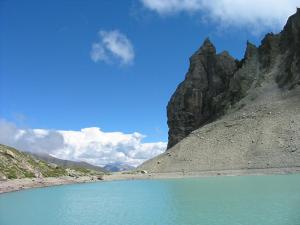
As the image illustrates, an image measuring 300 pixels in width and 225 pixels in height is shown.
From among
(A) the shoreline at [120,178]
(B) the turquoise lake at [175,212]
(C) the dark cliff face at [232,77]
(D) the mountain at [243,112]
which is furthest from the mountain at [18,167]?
(C) the dark cliff face at [232,77]

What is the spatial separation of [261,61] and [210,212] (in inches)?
5776

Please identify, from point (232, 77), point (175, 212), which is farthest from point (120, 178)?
point (175, 212)

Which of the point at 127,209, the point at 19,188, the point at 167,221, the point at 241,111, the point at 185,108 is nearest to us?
the point at 167,221

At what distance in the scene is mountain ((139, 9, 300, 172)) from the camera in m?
120

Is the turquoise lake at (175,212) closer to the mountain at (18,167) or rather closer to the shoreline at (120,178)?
the shoreline at (120,178)

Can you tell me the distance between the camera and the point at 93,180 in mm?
127938

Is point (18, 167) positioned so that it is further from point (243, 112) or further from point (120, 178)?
point (243, 112)

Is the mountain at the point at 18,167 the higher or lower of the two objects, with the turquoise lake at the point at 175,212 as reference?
higher

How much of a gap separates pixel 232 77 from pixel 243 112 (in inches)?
1360

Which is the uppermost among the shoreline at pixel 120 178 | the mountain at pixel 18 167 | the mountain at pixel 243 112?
the mountain at pixel 243 112

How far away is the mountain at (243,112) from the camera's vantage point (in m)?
120

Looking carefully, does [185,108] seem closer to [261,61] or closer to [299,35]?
[261,61]

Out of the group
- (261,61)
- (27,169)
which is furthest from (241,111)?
(27,169)

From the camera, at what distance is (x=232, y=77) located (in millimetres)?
180625
